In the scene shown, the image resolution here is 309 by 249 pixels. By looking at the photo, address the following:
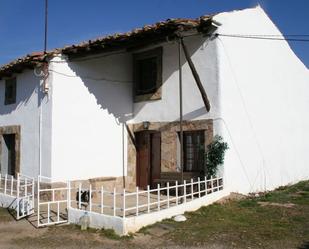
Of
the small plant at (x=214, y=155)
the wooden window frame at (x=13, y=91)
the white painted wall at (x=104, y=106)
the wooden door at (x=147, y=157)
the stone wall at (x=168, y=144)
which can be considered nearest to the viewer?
the small plant at (x=214, y=155)

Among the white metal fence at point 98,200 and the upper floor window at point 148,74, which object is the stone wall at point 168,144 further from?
the upper floor window at point 148,74

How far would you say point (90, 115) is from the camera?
1218cm

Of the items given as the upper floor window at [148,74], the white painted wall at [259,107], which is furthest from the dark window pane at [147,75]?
the white painted wall at [259,107]

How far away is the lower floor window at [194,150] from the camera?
11.5 m

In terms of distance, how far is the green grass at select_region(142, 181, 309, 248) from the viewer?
7.14m

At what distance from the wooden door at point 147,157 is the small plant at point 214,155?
2.12m

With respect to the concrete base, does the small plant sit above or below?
above

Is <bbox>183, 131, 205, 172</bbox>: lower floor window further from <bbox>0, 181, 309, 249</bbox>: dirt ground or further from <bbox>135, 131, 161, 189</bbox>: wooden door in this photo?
<bbox>0, 181, 309, 249</bbox>: dirt ground

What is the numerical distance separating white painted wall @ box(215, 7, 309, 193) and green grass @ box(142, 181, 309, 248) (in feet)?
5.10

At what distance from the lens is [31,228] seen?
845 cm

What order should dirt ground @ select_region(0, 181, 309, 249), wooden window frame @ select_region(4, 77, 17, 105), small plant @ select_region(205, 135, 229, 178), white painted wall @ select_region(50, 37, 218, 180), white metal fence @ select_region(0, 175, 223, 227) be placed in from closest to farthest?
dirt ground @ select_region(0, 181, 309, 249)
white metal fence @ select_region(0, 175, 223, 227)
small plant @ select_region(205, 135, 229, 178)
white painted wall @ select_region(50, 37, 218, 180)
wooden window frame @ select_region(4, 77, 17, 105)

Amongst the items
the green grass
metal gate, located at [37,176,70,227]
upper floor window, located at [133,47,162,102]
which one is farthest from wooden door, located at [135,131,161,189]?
the green grass

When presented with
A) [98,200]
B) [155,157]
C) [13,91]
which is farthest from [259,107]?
[13,91]

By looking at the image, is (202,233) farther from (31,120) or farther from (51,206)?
(31,120)
